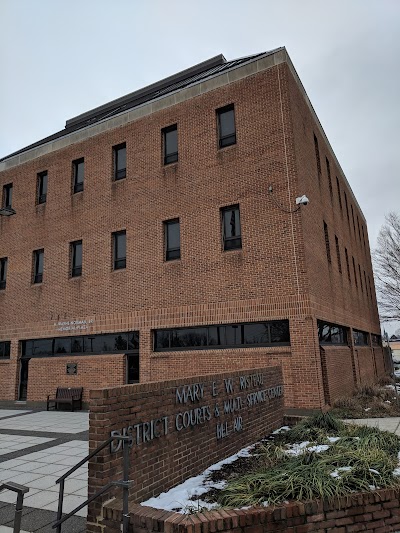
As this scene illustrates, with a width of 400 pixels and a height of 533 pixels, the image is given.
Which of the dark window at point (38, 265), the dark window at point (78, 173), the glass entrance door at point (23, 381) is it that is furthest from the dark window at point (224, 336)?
the dark window at point (78, 173)

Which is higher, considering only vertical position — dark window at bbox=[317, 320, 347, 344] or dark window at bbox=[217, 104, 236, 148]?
dark window at bbox=[217, 104, 236, 148]

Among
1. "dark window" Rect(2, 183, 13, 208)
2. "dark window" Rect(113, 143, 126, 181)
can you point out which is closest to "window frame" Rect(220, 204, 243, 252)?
"dark window" Rect(113, 143, 126, 181)

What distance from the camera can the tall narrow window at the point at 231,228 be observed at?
14.3m

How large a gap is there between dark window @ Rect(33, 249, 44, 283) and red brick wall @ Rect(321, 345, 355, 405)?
530 inches

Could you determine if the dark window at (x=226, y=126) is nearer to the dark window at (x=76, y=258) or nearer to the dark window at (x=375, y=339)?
the dark window at (x=76, y=258)

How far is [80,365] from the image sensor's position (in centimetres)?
1705

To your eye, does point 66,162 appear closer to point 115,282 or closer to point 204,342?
point 115,282

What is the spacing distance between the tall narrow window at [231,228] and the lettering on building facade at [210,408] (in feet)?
20.3

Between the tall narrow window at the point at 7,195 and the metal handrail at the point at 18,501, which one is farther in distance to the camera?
the tall narrow window at the point at 7,195

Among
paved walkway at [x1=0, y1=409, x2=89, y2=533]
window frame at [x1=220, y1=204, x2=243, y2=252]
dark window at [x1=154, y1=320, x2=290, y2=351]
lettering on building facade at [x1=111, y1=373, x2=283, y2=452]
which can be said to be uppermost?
window frame at [x1=220, y1=204, x2=243, y2=252]

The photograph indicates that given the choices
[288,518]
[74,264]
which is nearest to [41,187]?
[74,264]

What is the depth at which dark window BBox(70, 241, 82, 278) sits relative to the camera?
60.0ft

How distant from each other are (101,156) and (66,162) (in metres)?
2.35

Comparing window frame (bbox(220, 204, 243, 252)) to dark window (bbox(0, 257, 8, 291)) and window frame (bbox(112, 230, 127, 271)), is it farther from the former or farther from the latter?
dark window (bbox(0, 257, 8, 291))
